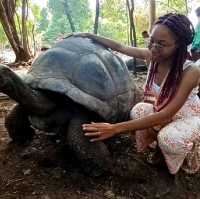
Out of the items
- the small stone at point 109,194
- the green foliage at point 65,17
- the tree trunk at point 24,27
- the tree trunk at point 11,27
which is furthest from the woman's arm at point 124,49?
the green foliage at point 65,17

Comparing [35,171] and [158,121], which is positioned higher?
[158,121]

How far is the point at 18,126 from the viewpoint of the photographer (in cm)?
304

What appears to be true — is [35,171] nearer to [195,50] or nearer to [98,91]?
[98,91]

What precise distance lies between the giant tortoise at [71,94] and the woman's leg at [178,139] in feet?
1.43

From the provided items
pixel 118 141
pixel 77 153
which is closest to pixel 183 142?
pixel 77 153

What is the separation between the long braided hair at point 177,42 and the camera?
225 centimetres

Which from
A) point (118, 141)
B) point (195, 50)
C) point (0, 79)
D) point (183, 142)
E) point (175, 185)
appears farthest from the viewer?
point (195, 50)

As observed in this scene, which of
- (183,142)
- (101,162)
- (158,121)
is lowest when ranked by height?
(101,162)

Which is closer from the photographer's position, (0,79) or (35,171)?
(0,79)

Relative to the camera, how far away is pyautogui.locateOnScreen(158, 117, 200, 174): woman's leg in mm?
2453

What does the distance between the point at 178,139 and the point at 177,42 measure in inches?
25.5

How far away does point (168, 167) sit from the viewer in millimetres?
2625

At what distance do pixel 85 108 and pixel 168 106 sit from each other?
2.06 ft

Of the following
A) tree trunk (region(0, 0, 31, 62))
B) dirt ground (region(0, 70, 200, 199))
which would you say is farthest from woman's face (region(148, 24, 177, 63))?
tree trunk (region(0, 0, 31, 62))
